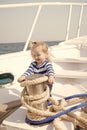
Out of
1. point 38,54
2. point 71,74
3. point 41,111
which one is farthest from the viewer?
point 71,74

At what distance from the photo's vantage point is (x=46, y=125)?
2.22 m

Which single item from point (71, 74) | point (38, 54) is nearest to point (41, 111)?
point (38, 54)

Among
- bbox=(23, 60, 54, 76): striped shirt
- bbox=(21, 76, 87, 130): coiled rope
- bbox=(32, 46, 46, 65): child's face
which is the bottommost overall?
bbox=(21, 76, 87, 130): coiled rope

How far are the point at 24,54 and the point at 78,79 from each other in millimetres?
942

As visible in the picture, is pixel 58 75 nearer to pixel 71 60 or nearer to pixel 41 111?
pixel 71 60

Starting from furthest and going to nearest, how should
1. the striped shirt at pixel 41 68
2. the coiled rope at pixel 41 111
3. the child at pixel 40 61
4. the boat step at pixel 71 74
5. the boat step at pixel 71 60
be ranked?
the boat step at pixel 71 60 → the boat step at pixel 71 74 → the striped shirt at pixel 41 68 → the child at pixel 40 61 → the coiled rope at pixel 41 111

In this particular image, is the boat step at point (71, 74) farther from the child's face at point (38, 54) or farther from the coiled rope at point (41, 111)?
the coiled rope at point (41, 111)

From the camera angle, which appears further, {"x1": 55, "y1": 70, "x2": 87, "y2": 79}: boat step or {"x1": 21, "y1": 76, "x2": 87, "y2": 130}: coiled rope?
{"x1": 55, "y1": 70, "x2": 87, "y2": 79}: boat step

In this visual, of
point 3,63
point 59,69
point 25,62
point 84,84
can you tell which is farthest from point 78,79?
point 3,63

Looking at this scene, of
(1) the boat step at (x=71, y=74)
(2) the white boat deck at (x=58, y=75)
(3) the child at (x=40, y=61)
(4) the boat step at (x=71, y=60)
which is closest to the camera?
(3) the child at (x=40, y=61)

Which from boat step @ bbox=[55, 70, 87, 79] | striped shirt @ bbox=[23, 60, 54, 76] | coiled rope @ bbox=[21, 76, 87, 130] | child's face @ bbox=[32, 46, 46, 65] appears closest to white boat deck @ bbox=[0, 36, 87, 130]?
boat step @ bbox=[55, 70, 87, 79]

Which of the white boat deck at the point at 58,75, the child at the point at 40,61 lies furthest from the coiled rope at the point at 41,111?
the white boat deck at the point at 58,75

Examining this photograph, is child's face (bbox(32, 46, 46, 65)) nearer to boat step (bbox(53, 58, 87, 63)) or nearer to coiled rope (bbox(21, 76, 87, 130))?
coiled rope (bbox(21, 76, 87, 130))

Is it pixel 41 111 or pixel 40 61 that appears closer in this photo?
pixel 41 111
